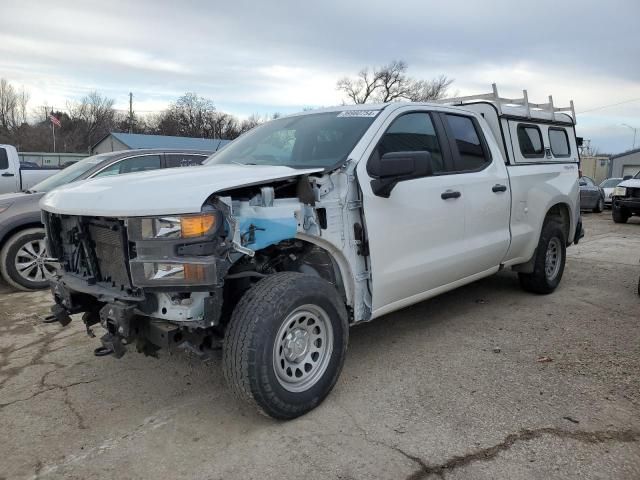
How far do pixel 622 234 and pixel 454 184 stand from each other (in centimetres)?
1029

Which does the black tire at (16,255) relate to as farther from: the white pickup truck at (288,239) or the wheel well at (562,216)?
the wheel well at (562,216)

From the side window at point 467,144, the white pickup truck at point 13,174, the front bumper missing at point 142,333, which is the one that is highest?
the white pickup truck at point 13,174

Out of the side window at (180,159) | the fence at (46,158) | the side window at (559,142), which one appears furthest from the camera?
the fence at (46,158)

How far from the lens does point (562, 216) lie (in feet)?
20.2

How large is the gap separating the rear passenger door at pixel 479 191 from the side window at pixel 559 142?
1461 mm

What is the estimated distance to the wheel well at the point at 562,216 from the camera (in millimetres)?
5895

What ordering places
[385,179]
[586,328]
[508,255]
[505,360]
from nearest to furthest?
[385,179]
[505,360]
[586,328]
[508,255]

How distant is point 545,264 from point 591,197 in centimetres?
1625

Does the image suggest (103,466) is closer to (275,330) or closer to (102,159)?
(275,330)

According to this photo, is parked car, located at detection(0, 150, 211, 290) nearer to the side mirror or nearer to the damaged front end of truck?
the damaged front end of truck

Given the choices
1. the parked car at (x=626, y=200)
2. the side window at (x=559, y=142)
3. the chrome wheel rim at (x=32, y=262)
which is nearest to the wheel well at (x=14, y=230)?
the chrome wheel rim at (x=32, y=262)

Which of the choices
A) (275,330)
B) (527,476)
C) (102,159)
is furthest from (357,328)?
(102,159)

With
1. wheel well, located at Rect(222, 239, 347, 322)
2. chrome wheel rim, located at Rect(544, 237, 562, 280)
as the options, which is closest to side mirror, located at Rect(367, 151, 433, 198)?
wheel well, located at Rect(222, 239, 347, 322)

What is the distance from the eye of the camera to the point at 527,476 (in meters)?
2.58
